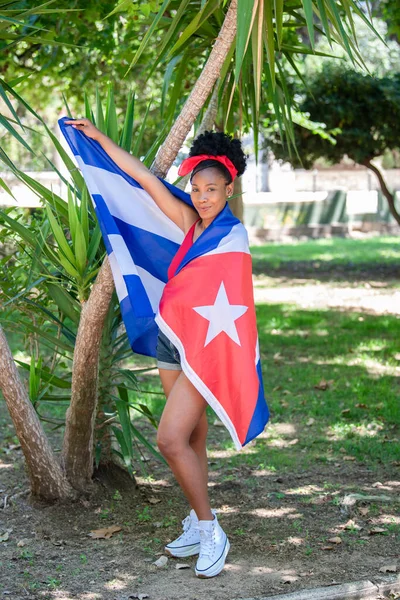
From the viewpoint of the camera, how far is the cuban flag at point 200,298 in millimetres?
3451

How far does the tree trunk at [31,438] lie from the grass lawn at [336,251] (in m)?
12.1

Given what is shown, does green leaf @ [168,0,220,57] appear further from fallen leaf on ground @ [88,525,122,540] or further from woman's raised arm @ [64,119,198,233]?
fallen leaf on ground @ [88,525,122,540]

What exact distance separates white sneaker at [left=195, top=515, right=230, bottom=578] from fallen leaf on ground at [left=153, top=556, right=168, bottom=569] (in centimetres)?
19

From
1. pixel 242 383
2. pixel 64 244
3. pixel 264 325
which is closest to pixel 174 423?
pixel 242 383

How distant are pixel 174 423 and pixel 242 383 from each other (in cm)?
34

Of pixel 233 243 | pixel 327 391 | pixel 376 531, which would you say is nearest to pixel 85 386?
pixel 233 243

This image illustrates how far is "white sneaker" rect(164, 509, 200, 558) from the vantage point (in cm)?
381

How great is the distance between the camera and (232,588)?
11.4 ft

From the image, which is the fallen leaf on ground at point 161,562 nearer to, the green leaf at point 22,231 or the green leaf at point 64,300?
the green leaf at point 64,300

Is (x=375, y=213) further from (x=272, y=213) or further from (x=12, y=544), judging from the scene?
(x=12, y=544)

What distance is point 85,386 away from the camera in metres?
4.08

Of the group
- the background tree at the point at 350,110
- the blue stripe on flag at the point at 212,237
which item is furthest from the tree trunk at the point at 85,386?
the background tree at the point at 350,110

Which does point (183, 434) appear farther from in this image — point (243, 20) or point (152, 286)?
point (243, 20)

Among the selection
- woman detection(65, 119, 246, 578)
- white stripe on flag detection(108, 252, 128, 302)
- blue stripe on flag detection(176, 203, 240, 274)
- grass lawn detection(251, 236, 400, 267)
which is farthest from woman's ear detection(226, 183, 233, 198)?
grass lawn detection(251, 236, 400, 267)
